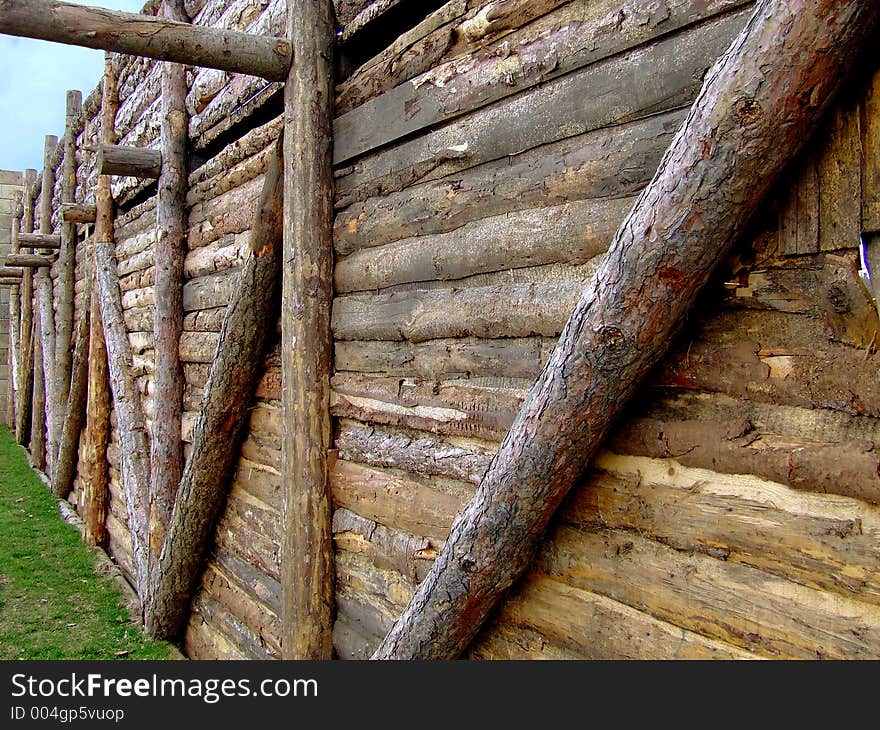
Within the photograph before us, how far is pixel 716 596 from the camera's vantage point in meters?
1.88

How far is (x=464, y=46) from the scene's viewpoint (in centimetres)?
266

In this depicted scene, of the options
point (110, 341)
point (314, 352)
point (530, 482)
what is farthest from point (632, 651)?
point (110, 341)

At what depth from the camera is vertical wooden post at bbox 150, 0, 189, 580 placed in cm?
510

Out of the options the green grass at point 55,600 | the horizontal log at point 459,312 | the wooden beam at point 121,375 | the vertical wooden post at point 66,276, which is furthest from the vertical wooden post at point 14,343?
the horizontal log at point 459,312

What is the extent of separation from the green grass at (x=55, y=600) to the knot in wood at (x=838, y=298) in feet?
15.3

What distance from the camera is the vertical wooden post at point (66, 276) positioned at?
31.2 feet

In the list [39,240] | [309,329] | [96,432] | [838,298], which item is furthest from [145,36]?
[39,240]

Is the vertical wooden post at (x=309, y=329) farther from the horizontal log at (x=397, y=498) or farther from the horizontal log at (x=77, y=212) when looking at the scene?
the horizontal log at (x=77, y=212)

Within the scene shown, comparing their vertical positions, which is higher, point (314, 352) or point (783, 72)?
point (783, 72)

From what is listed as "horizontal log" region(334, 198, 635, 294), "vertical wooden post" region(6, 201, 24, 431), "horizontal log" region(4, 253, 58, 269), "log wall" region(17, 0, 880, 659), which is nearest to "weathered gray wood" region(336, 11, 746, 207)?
"log wall" region(17, 0, 880, 659)

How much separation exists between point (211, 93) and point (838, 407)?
14.7ft

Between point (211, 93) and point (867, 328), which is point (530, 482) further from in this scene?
point (211, 93)

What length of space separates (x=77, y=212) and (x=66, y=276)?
2728 millimetres

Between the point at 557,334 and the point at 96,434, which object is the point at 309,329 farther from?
the point at 96,434
